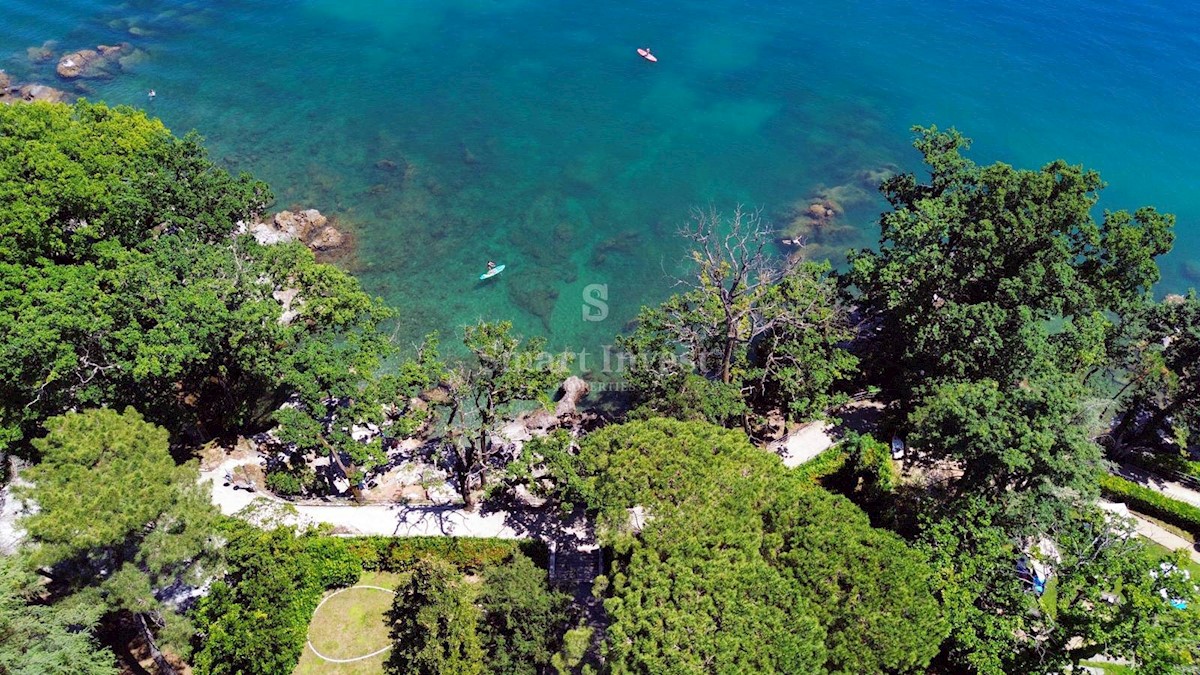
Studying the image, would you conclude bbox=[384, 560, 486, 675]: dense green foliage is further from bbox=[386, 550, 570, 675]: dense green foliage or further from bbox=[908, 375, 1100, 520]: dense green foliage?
bbox=[908, 375, 1100, 520]: dense green foliage

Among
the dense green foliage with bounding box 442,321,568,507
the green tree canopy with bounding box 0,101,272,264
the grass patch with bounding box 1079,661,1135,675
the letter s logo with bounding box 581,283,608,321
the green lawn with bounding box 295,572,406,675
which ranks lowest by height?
the green lawn with bounding box 295,572,406,675

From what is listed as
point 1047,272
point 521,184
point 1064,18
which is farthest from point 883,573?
point 1064,18

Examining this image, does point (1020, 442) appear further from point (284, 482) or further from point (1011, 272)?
point (284, 482)

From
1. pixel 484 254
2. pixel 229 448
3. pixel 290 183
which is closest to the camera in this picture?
pixel 229 448

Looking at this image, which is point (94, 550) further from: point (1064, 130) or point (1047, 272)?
point (1064, 130)

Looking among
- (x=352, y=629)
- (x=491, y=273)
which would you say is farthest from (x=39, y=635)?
(x=491, y=273)

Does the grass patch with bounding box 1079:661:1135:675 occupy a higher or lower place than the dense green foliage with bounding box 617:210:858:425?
lower

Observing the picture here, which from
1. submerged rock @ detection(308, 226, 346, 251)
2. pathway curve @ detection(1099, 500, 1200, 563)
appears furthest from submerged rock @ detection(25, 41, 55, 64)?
pathway curve @ detection(1099, 500, 1200, 563)

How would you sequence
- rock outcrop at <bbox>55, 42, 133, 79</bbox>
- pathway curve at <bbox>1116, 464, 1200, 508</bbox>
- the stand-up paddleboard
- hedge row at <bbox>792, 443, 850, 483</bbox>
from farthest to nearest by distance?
rock outcrop at <bbox>55, 42, 133, 79</bbox>
the stand-up paddleboard
hedge row at <bbox>792, 443, 850, 483</bbox>
pathway curve at <bbox>1116, 464, 1200, 508</bbox>
